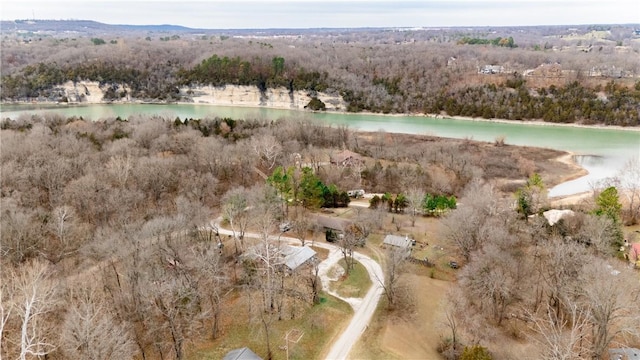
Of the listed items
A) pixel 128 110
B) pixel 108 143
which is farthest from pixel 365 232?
pixel 128 110

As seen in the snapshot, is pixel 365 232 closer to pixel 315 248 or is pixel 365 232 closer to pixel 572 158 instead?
pixel 315 248

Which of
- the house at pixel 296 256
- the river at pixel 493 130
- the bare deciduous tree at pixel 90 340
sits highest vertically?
the bare deciduous tree at pixel 90 340

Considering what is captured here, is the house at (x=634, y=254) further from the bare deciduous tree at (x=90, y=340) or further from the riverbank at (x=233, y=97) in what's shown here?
the riverbank at (x=233, y=97)

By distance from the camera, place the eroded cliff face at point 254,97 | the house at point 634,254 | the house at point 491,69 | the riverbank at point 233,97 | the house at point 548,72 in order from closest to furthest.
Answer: the house at point 634,254
the house at point 548,72
the riverbank at point 233,97
the eroded cliff face at point 254,97
the house at point 491,69

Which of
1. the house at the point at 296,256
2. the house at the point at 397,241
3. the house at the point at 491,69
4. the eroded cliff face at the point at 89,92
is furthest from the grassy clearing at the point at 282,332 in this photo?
the eroded cliff face at the point at 89,92

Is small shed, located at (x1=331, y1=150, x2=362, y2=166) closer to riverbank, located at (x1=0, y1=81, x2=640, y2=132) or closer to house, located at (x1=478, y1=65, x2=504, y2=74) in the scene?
riverbank, located at (x1=0, y1=81, x2=640, y2=132)

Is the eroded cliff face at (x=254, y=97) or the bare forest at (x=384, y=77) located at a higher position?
the bare forest at (x=384, y=77)

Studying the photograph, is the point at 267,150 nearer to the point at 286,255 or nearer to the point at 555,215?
the point at 286,255
